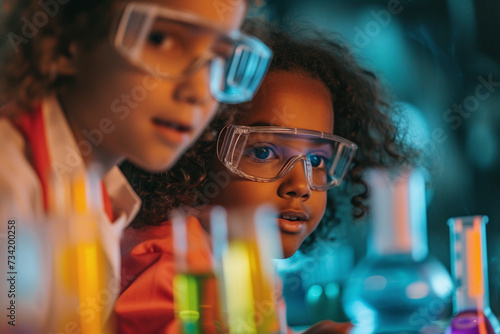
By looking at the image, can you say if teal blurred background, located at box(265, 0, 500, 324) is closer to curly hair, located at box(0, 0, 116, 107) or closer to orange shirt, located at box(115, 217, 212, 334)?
orange shirt, located at box(115, 217, 212, 334)

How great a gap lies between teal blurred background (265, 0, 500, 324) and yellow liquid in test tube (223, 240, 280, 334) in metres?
0.10

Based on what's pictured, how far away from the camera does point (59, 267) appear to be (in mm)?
639

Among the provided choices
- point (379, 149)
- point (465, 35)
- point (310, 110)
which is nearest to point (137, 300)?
point (310, 110)

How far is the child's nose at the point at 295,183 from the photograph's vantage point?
0.83 metres

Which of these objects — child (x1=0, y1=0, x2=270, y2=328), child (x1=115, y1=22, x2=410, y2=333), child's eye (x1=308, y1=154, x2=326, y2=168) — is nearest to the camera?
child (x1=0, y1=0, x2=270, y2=328)

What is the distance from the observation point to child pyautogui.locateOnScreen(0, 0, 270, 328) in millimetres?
627

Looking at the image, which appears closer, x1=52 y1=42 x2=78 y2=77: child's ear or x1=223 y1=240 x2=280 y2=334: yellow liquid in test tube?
x1=52 y1=42 x2=78 y2=77: child's ear

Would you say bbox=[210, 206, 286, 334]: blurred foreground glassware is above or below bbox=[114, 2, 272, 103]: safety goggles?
below

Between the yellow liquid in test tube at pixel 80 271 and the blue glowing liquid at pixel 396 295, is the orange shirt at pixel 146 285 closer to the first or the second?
the yellow liquid in test tube at pixel 80 271

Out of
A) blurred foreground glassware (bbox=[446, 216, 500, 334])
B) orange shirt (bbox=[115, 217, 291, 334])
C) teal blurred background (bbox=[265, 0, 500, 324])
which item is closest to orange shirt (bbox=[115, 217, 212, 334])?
orange shirt (bbox=[115, 217, 291, 334])

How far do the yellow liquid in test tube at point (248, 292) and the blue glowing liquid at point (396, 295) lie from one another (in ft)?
0.53

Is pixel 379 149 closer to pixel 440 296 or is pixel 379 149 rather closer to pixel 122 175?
pixel 440 296

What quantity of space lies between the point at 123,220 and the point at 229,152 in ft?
0.57

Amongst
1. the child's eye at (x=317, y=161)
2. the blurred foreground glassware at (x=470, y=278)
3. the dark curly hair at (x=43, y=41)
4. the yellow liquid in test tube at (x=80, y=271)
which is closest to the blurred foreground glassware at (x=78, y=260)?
the yellow liquid in test tube at (x=80, y=271)
